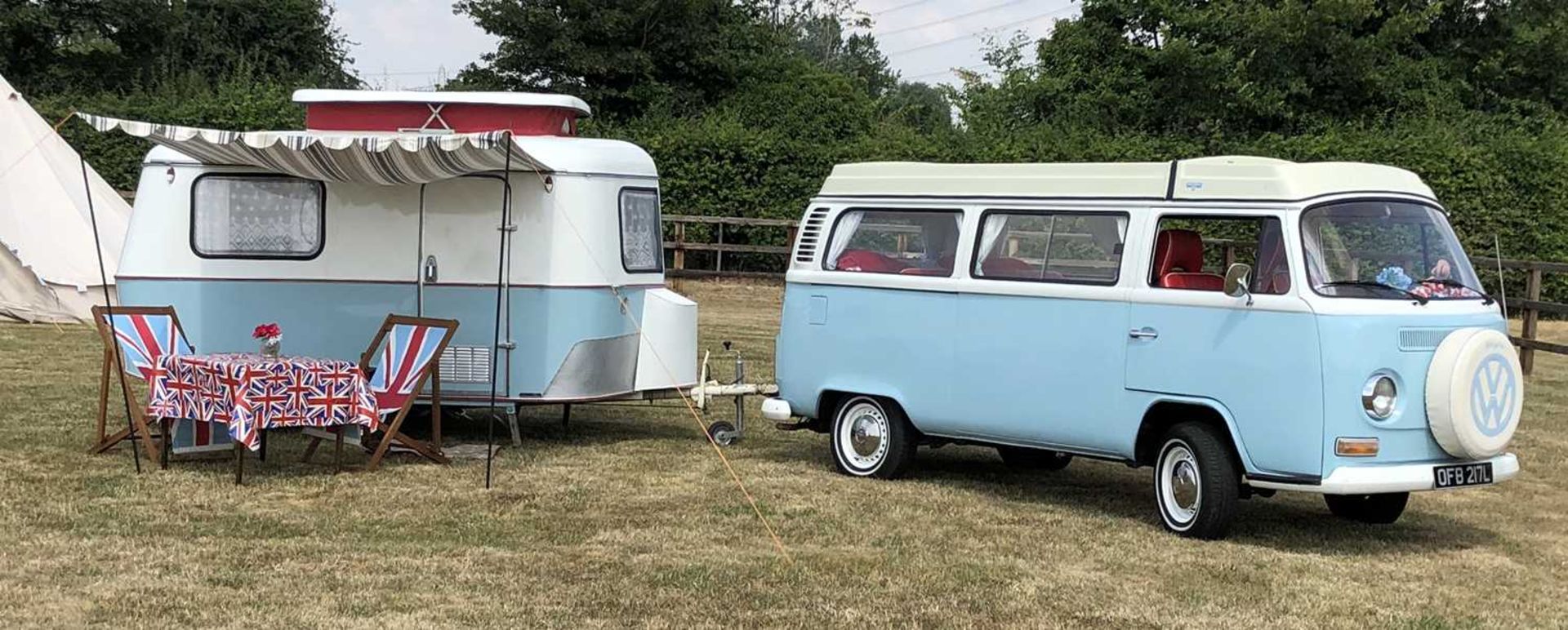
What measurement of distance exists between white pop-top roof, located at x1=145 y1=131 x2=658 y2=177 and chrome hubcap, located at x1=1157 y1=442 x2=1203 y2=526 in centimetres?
454

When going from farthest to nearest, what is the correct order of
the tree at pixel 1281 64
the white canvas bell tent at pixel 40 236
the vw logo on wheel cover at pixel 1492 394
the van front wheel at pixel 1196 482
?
1. the tree at pixel 1281 64
2. the white canvas bell tent at pixel 40 236
3. the van front wheel at pixel 1196 482
4. the vw logo on wheel cover at pixel 1492 394

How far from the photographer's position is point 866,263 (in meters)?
10.1

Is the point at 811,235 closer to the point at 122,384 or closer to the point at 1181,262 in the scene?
the point at 1181,262

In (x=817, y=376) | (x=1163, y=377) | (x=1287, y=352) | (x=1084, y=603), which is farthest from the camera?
(x=817, y=376)

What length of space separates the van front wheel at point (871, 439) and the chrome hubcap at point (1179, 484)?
5.96 ft

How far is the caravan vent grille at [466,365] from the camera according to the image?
1102 cm

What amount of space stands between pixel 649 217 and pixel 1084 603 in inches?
228

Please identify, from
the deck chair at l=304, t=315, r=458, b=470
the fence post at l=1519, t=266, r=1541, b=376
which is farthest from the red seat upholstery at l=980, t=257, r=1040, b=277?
the fence post at l=1519, t=266, r=1541, b=376

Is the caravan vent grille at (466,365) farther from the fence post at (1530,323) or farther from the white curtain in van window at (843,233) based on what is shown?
the fence post at (1530,323)

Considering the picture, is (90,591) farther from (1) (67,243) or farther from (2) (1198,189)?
(1) (67,243)

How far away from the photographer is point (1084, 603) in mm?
6953

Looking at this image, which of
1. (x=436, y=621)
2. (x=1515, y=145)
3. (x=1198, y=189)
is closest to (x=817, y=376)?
(x=1198, y=189)

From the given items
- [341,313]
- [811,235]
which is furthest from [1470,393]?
[341,313]

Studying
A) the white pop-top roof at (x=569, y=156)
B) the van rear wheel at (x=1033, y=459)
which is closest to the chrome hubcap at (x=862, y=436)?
the van rear wheel at (x=1033, y=459)
